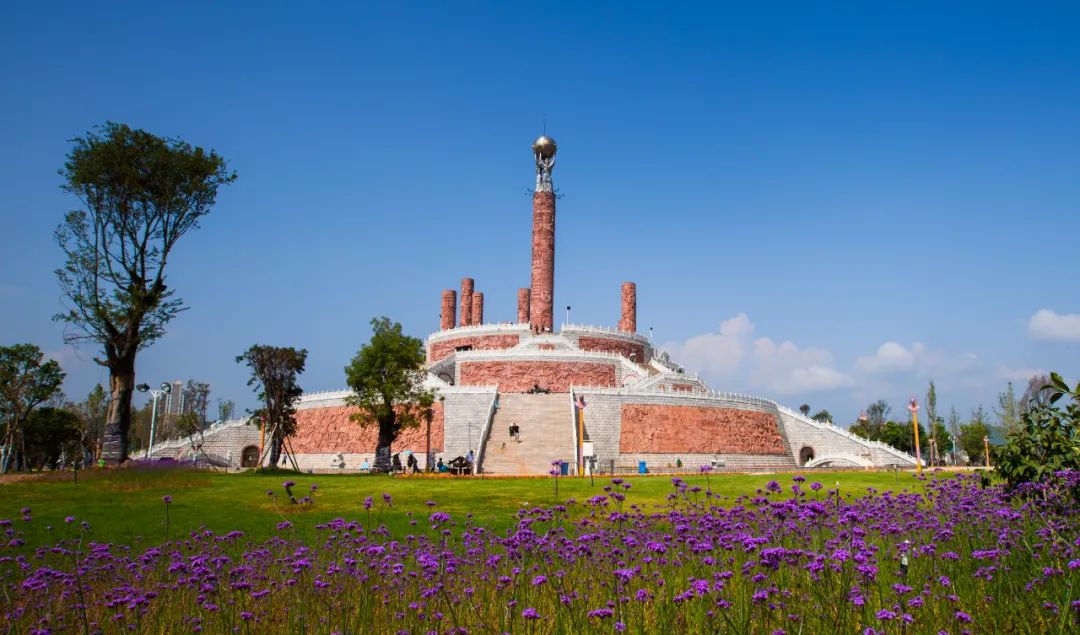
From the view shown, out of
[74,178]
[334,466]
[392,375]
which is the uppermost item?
[74,178]

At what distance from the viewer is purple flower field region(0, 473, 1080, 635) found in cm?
499

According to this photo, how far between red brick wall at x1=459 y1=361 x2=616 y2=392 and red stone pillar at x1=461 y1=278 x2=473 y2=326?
14161 millimetres

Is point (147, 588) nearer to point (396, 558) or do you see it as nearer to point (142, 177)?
point (396, 558)

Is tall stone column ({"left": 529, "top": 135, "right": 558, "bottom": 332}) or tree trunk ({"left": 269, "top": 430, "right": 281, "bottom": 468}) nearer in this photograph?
tree trunk ({"left": 269, "top": 430, "right": 281, "bottom": 468})

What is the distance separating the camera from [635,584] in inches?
253

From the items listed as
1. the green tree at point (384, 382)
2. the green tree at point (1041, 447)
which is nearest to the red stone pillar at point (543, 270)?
the green tree at point (384, 382)

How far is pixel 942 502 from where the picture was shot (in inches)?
335

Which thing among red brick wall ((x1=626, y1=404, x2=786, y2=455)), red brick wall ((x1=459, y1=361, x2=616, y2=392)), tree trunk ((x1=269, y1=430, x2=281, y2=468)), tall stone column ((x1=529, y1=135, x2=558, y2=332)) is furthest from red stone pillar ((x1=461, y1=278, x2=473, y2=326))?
tree trunk ((x1=269, y1=430, x2=281, y2=468))

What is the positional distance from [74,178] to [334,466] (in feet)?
67.9

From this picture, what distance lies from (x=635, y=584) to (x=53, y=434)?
60.6 metres

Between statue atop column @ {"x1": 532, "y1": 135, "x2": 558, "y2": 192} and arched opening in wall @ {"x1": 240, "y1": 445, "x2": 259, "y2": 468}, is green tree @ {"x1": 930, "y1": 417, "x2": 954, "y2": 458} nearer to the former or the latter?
statue atop column @ {"x1": 532, "y1": 135, "x2": 558, "y2": 192}

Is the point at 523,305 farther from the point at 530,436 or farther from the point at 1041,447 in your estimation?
the point at 1041,447

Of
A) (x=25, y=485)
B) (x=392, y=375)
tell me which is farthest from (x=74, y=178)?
(x=392, y=375)

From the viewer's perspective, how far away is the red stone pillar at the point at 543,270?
5350 cm
